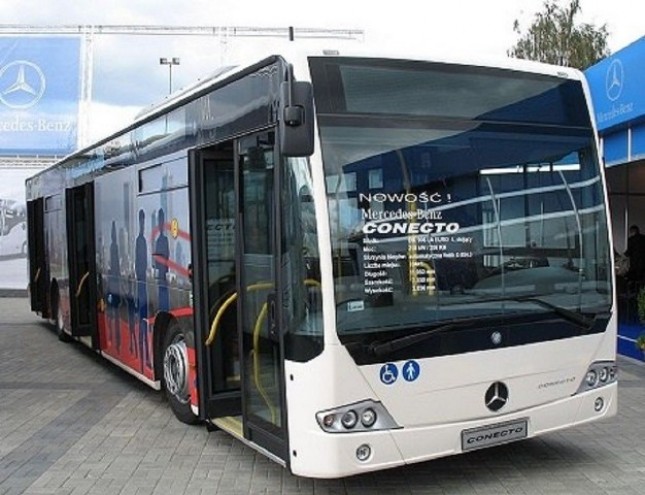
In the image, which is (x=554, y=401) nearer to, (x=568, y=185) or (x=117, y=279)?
(x=568, y=185)

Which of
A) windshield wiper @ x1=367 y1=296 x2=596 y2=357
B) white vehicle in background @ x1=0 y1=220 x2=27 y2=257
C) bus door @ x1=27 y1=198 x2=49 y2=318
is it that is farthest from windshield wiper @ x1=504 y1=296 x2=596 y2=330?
white vehicle in background @ x1=0 y1=220 x2=27 y2=257

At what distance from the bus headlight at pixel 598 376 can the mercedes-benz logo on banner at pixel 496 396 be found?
659 mm

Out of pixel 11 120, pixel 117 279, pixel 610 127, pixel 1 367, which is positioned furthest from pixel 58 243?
pixel 11 120

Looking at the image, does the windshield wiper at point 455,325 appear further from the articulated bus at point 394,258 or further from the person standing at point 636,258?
the person standing at point 636,258

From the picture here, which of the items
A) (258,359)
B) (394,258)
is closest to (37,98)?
(258,359)

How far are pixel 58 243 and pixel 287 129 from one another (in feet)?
27.5

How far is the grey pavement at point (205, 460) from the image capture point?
522cm

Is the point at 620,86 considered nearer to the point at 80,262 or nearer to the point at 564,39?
the point at 80,262

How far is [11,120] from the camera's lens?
21.7m

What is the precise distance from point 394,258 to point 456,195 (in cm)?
60

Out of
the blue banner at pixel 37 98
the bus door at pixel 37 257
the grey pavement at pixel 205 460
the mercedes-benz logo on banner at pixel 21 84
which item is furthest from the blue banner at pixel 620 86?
the mercedes-benz logo on banner at pixel 21 84

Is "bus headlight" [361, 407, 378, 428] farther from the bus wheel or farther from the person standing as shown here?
the person standing

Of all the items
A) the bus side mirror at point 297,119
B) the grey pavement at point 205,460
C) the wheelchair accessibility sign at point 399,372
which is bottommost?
the grey pavement at point 205,460

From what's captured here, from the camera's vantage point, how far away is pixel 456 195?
473 centimetres
